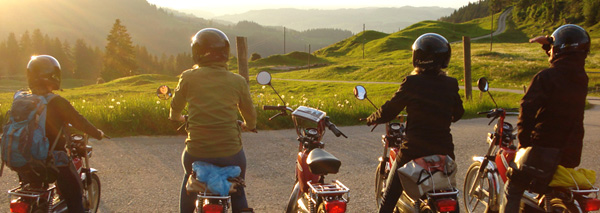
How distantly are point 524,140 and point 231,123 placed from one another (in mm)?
2484

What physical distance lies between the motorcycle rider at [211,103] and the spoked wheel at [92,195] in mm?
1505

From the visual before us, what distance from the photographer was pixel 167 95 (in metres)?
4.37

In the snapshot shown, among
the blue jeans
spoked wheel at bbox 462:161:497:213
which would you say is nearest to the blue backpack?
the blue jeans

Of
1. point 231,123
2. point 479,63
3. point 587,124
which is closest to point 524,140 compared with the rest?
point 231,123

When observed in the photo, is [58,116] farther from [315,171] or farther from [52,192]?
[315,171]

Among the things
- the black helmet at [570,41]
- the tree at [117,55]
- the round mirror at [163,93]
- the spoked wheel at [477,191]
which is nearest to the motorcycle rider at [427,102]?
the black helmet at [570,41]

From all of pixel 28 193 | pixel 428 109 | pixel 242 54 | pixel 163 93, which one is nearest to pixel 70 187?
pixel 28 193

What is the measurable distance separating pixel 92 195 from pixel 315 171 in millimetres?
2525

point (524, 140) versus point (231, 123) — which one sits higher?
point (231, 123)

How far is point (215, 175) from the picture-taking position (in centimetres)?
322

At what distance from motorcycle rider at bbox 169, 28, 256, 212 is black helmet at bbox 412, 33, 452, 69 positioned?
1.51m

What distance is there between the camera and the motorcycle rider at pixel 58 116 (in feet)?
12.7

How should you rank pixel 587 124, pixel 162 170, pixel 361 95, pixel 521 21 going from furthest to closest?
pixel 521 21 < pixel 587 124 < pixel 162 170 < pixel 361 95

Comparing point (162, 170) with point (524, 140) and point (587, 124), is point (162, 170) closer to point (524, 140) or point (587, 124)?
point (524, 140)
